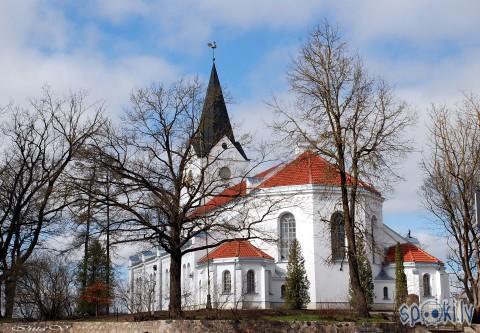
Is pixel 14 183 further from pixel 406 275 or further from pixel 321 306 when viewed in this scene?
pixel 406 275

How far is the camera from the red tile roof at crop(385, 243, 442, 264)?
151 ft

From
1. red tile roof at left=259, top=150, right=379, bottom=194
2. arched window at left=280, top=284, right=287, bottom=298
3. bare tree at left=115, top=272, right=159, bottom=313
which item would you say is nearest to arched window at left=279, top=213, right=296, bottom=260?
arched window at left=280, top=284, right=287, bottom=298

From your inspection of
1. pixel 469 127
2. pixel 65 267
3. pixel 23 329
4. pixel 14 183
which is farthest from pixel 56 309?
pixel 469 127

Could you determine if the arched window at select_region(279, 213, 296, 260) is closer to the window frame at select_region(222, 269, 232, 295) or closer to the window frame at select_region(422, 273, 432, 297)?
the window frame at select_region(222, 269, 232, 295)

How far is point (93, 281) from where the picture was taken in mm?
39875

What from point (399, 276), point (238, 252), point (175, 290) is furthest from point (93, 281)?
point (399, 276)

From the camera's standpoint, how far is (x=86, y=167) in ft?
84.6

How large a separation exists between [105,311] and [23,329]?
1299 cm

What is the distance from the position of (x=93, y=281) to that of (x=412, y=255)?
22.0 m

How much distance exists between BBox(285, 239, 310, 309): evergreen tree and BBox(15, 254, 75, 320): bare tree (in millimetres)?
13553

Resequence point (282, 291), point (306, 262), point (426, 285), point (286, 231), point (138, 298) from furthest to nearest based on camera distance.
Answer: point (426, 285) < point (286, 231) < point (282, 291) < point (306, 262) < point (138, 298)

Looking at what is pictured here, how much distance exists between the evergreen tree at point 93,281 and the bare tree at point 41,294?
3.65 ft

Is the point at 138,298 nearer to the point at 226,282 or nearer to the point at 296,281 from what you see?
the point at 226,282

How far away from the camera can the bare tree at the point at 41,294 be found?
105ft
